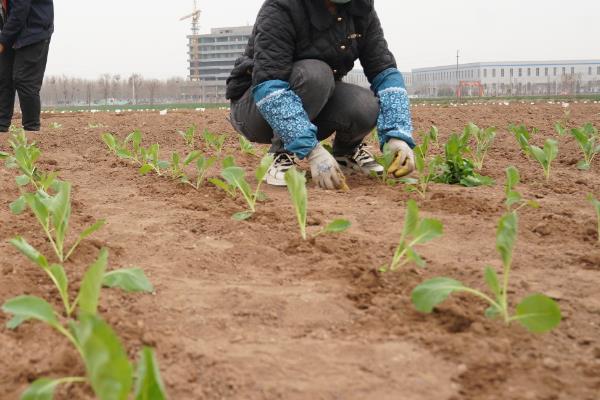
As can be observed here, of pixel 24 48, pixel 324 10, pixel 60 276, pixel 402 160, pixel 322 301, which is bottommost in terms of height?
pixel 322 301

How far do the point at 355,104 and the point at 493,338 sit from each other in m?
2.30

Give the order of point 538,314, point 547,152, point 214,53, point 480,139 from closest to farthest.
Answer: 1. point 538,314
2. point 547,152
3. point 480,139
4. point 214,53

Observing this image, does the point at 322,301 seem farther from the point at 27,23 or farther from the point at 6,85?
the point at 6,85

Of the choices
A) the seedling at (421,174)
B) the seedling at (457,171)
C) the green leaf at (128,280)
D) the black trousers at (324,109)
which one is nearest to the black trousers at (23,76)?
the black trousers at (324,109)

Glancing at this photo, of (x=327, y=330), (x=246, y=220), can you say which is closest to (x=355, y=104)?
(x=246, y=220)

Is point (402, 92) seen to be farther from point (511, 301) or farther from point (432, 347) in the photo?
point (432, 347)

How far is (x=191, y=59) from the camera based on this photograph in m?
71.1

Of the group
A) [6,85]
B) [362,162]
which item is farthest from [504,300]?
[6,85]

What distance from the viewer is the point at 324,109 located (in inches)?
144

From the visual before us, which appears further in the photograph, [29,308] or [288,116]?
[288,116]

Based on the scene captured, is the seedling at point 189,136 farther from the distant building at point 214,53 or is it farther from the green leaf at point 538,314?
the distant building at point 214,53

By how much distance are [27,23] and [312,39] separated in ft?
13.0

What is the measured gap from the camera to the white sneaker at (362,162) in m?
3.67

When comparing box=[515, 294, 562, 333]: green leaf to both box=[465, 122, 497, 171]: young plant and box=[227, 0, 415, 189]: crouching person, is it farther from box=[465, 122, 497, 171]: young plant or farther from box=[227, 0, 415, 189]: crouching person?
box=[465, 122, 497, 171]: young plant
